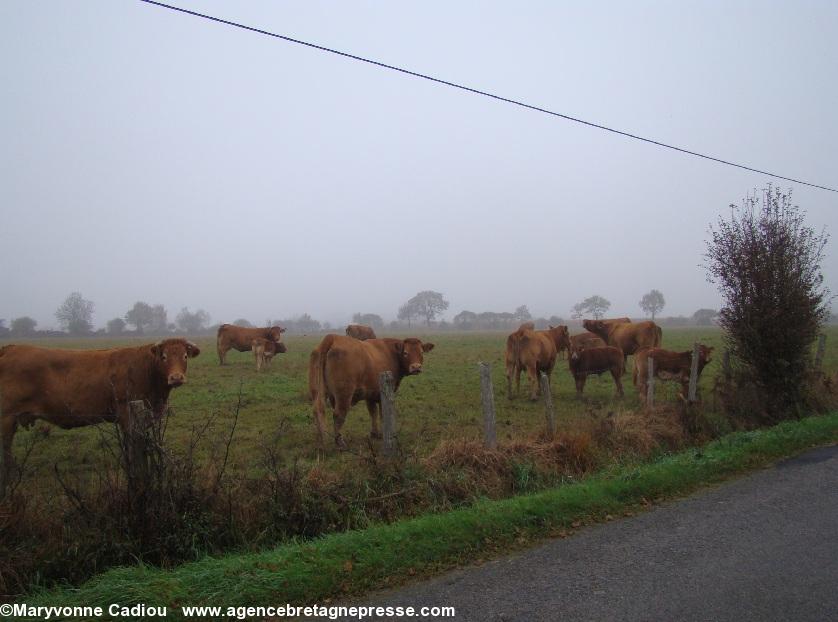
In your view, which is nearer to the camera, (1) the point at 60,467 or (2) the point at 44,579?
(2) the point at 44,579

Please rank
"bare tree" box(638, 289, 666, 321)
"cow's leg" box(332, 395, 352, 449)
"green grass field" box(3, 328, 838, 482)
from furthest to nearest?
"bare tree" box(638, 289, 666, 321) → "cow's leg" box(332, 395, 352, 449) → "green grass field" box(3, 328, 838, 482)

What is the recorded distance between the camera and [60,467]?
920cm

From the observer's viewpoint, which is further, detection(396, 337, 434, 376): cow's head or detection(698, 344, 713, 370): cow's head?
detection(698, 344, 713, 370): cow's head

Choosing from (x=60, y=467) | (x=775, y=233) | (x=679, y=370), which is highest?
(x=775, y=233)

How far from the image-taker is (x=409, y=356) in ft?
39.4

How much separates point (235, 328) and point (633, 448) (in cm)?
2255

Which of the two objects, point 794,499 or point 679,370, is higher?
point 679,370

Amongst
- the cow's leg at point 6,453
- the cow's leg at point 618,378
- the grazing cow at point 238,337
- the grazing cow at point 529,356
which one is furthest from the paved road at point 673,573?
the grazing cow at point 238,337

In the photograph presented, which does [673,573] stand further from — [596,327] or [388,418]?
[596,327]

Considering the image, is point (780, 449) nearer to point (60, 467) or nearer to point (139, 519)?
point (139, 519)

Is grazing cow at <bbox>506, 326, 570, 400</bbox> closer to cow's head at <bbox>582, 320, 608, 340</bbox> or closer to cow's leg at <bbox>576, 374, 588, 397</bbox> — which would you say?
cow's leg at <bbox>576, 374, 588, 397</bbox>

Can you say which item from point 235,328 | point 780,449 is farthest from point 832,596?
point 235,328

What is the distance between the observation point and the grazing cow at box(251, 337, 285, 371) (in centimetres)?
2359

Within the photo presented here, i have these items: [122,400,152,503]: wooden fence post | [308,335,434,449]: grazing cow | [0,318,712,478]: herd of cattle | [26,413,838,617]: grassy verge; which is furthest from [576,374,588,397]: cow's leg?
[122,400,152,503]: wooden fence post
